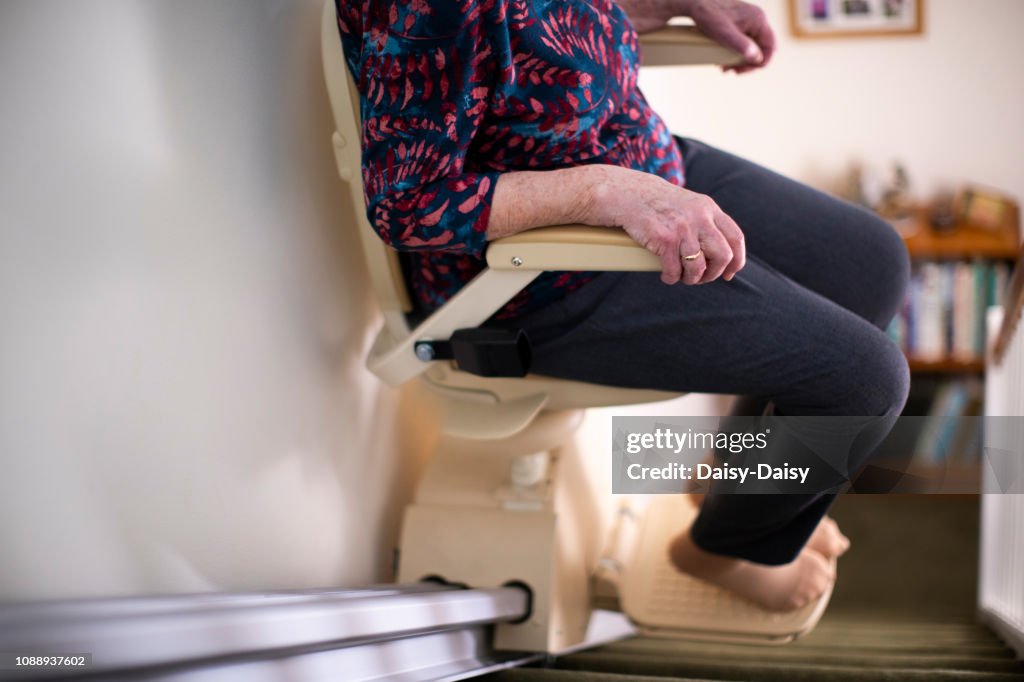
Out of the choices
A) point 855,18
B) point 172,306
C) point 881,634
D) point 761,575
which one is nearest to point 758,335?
point 761,575

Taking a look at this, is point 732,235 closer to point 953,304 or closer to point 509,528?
point 509,528

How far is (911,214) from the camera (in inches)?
119

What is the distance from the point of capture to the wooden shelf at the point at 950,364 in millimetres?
2939

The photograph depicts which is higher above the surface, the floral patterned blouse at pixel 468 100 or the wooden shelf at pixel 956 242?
the floral patterned blouse at pixel 468 100

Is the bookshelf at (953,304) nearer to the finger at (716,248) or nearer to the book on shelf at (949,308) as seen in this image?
the book on shelf at (949,308)

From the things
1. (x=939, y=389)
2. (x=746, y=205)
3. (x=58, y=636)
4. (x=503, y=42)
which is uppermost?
→ (x=503, y=42)

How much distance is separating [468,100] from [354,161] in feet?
0.73

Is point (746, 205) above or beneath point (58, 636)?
above

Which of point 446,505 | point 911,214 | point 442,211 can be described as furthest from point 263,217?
point 911,214

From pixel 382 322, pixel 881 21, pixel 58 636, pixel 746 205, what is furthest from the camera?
pixel 881 21

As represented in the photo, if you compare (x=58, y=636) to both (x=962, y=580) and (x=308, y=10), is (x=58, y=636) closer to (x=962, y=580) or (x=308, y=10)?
(x=308, y=10)

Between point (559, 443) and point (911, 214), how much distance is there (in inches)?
77.6

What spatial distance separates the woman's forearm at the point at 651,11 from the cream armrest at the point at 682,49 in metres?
0.01

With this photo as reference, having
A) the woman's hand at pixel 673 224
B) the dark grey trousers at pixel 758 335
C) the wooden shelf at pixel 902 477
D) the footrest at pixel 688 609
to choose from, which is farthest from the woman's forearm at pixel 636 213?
the footrest at pixel 688 609
